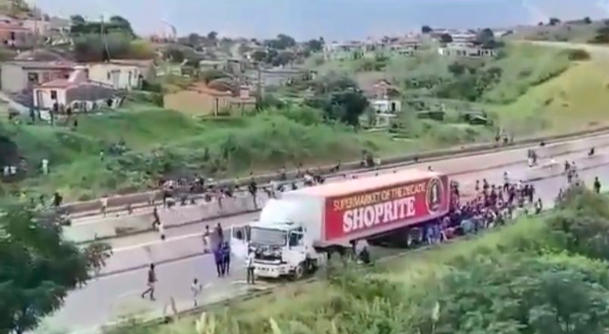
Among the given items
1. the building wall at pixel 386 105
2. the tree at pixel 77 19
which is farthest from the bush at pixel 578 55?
the tree at pixel 77 19

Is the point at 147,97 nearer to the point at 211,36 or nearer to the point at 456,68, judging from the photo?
the point at 211,36

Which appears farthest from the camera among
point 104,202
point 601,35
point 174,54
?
point 601,35

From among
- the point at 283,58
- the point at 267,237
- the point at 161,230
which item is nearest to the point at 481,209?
the point at 283,58

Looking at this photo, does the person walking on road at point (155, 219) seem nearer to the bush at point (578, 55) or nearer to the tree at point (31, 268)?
the tree at point (31, 268)

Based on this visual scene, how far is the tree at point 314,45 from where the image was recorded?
188 inches

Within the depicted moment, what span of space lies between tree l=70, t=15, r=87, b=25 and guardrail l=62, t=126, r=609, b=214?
600mm

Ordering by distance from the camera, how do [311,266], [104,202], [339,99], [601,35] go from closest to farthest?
[104,202] < [311,266] < [339,99] < [601,35]

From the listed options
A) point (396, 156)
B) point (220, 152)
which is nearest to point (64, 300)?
point (220, 152)

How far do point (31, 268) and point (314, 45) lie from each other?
65.9 inches

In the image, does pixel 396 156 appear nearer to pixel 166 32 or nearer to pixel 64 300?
pixel 166 32

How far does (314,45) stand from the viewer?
15.7ft

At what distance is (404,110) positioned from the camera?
524cm

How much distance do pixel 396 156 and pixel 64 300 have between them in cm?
197

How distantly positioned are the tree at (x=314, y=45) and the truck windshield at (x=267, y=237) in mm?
798
